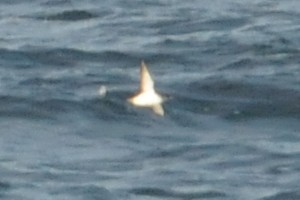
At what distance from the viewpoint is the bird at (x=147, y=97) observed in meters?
19.8

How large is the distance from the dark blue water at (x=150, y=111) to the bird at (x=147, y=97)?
11 cm

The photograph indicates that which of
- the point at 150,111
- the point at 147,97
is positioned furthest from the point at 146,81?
the point at 150,111

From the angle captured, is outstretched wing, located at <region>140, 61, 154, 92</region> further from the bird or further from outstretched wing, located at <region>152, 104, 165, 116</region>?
outstretched wing, located at <region>152, 104, 165, 116</region>

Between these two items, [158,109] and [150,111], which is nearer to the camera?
[150,111]

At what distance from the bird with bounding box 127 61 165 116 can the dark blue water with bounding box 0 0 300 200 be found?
0.37 feet

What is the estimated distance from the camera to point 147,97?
66.1 feet

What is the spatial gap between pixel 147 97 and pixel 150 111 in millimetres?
446

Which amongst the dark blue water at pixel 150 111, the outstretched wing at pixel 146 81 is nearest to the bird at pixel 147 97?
the outstretched wing at pixel 146 81

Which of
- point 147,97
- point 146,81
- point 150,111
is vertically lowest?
point 150,111

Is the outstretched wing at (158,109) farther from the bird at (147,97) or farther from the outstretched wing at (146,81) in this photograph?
the outstretched wing at (146,81)

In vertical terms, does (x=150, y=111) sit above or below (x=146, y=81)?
below

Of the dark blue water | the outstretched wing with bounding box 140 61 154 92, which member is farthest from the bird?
the dark blue water

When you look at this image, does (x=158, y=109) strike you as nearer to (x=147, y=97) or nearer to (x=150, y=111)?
(x=150, y=111)

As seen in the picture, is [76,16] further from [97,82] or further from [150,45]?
[97,82]
